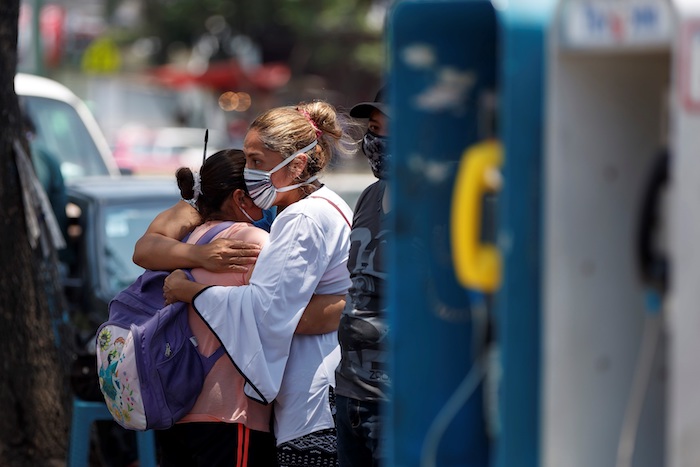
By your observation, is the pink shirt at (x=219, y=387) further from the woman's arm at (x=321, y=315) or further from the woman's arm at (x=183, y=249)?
the woman's arm at (x=321, y=315)

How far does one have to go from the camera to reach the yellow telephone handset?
2387 millimetres

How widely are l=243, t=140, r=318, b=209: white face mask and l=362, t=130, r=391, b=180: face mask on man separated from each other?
243 millimetres

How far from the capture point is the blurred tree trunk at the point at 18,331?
5293 mm

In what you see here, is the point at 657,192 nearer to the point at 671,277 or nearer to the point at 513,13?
the point at 671,277

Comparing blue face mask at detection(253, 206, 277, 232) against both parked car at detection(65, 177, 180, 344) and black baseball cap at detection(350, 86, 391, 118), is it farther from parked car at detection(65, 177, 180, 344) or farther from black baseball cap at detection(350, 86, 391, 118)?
parked car at detection(65, 177, 180, 344)

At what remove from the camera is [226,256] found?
3855 millimetres

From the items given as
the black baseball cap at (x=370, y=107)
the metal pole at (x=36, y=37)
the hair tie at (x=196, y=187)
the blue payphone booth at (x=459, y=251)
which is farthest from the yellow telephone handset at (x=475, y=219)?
the metal pole at (x=36, y=37)

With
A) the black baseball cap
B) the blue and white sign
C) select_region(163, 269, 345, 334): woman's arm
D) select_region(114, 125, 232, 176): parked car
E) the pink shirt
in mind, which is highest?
the blue and white sign

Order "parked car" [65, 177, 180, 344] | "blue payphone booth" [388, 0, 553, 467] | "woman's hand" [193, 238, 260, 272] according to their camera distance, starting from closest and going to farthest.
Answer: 1. "blue payphone booth" [388, 0, 553, 467]
2. "woman's hand" [193, 238, 260, 272]
3. "parked car" [65, 177, 180, 344]

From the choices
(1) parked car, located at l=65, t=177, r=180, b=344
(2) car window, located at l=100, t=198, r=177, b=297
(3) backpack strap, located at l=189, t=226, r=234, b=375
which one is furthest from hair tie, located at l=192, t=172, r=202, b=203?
(2) car window, located at l=100, t=198, r=177, b=297

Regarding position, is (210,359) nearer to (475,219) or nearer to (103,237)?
(475,219)

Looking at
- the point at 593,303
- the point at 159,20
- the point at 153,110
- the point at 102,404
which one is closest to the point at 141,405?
the point at 102,404

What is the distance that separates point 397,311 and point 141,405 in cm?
146

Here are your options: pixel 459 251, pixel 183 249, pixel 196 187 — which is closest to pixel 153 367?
pixel 183 249
